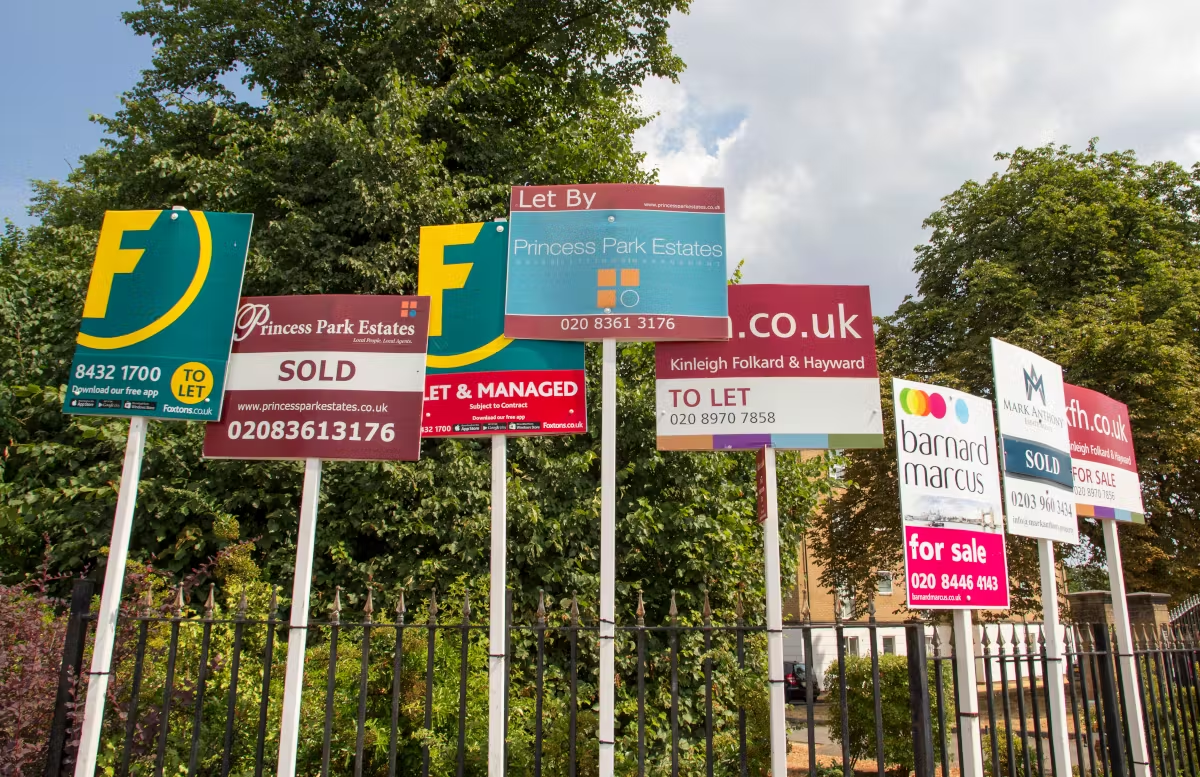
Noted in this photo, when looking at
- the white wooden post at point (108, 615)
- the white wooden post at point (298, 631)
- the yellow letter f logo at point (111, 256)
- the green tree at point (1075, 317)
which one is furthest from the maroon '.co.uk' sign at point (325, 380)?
the green tree at point (1075, 317)

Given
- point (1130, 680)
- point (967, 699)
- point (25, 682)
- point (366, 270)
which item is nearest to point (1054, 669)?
point (967, 699)

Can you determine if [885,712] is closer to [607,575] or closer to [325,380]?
[607,575]

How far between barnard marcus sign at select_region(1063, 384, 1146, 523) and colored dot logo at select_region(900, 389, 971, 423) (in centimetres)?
179

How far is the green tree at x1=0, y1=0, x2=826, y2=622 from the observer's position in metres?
8.48

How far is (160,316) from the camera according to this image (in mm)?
4977

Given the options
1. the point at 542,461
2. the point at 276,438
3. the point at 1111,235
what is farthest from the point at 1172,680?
the point at 1111,235

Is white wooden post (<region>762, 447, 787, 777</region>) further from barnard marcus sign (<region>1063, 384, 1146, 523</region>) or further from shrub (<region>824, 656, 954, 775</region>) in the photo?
shrub (<region>824, 656, 954, 775</region>)

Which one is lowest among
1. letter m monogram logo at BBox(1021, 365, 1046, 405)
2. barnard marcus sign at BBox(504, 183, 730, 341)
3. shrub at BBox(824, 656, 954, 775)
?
shrub at BBox(824, 656, 954, 775)

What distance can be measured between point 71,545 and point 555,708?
543 cm

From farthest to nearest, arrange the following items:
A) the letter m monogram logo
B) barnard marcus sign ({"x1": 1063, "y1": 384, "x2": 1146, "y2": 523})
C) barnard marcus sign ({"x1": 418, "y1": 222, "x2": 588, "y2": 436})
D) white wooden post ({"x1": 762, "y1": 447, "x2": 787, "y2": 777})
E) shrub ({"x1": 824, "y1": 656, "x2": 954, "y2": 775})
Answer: shrub ({"x1": 824, "y1": 656, "x2": 954, "y2": 775})
barnard marcus sign ({"x1": 1063, "y1": 384, "x2": 1146, "y2": 523})
the letter m monogram logo
barnard marcus sign ({"x1": 418, "y1": 222, "x2": 588, "y2": 436})
white wooden post ({"x1": 762, "y1": 447, "x2": 787, "y2": 777})

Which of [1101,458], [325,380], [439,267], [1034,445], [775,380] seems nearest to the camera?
[325,380]

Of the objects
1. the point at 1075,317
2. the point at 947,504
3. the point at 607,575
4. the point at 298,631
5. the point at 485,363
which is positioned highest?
the point at 1075,317

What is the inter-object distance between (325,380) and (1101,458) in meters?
6.58

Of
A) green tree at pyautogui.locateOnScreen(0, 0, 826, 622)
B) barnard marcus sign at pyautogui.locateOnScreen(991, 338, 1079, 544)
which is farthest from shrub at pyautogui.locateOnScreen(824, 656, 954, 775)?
barnard marcus sign at pyautogui.locateOnScreen(991, 338, 1079, 544)
